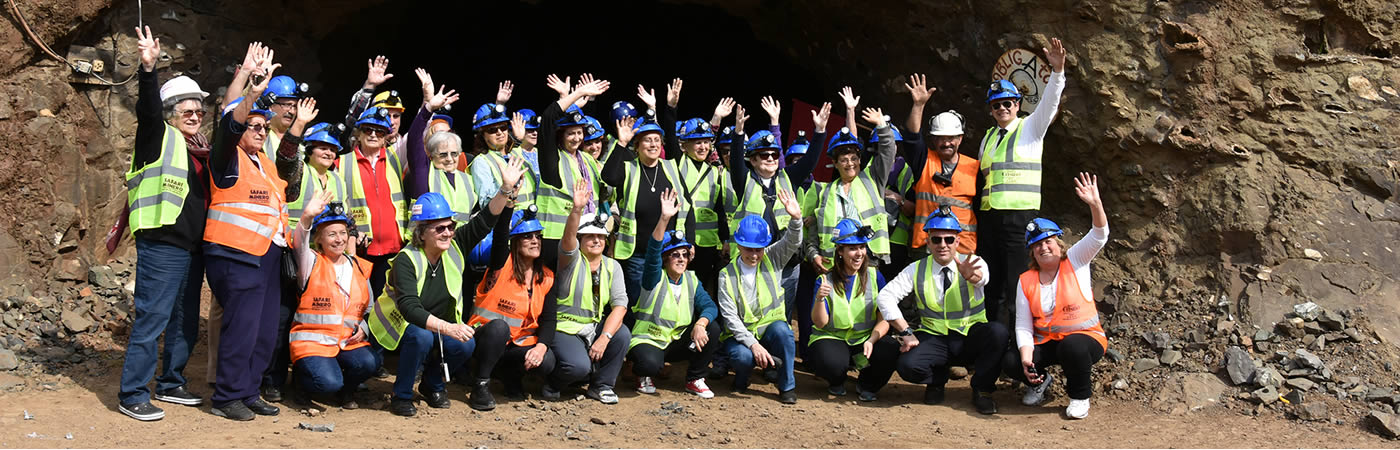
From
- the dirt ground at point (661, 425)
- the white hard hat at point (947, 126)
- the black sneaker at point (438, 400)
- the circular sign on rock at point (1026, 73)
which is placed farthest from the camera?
the circular sign on rock at point (1026, 73)

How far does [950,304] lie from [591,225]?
85.8 inches

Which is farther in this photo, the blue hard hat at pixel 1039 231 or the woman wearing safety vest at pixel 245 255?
the blue hard hat at pixel 1039 231

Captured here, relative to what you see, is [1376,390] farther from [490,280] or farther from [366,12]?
[366,12]

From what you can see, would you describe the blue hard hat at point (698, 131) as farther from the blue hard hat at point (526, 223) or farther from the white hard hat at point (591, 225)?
the blue hard hat at point (526, 223)

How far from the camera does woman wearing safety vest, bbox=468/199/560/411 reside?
650 centimetres

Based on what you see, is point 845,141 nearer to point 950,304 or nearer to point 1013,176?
point 1013,176

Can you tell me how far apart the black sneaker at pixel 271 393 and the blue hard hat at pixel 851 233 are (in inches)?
129

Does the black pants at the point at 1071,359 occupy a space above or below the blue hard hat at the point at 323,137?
below

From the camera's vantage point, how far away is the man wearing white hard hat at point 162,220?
5.76 meters

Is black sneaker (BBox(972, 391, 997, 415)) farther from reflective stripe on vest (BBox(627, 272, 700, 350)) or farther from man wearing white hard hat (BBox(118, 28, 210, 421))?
man wearing white hard hat (BBox(118, 28, 210, 421))

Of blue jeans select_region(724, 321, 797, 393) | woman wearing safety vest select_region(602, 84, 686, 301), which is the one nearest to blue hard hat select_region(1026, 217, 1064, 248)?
blue jeans select_region(724, 321, 797, 393)

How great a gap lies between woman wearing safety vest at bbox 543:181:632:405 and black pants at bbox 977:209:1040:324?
208 centimetres

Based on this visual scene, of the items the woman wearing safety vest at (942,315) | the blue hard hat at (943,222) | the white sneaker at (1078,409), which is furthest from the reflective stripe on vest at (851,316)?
the white sneaker at (1078,409)

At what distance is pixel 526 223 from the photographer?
21.3 feet
